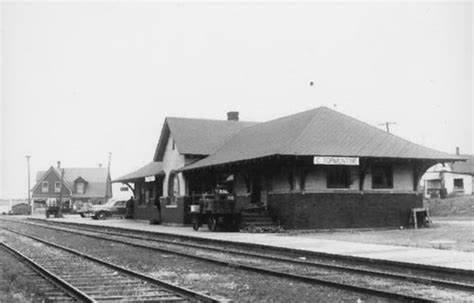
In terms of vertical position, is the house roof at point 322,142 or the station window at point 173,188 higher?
the house roof at point 322,142

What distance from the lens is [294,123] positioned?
29812 millimetres

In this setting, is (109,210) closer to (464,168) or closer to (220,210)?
(220,210)

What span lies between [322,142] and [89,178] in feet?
230

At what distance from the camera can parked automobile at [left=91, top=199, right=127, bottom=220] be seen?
2015 inches

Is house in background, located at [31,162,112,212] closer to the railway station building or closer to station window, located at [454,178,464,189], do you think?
station window, located at [454,178,464,189]

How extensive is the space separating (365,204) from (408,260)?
519 inches

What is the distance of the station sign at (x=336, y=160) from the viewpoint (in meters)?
23.7

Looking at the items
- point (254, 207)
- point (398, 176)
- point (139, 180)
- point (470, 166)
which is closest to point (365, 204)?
point (398, 176)

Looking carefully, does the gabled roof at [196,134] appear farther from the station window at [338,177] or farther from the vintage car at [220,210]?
the station window at [338,177]

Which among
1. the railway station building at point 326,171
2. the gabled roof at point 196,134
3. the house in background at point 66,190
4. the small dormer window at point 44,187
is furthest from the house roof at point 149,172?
the small dormer window at point 44,187

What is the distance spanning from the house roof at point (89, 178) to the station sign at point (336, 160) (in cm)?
6646

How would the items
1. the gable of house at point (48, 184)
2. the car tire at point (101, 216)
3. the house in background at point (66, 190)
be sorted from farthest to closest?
the gable of house at point (48, 184) < the house in background at point (66, 190) < the car tire at point (101, 216)

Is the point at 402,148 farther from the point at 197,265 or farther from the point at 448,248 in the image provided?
the point at 197,265

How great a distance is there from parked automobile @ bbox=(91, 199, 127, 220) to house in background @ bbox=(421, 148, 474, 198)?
3198 centimetres
